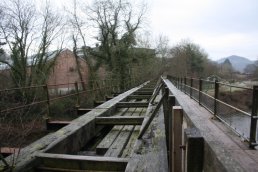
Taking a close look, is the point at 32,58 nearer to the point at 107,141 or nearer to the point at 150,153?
the point at 107,141

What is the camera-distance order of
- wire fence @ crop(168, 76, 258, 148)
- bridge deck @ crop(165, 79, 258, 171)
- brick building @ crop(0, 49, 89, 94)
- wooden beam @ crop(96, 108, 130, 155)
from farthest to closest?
brick building @ crop(0, 49, 89, 94) → wooden beam @ crop(96, 108, 130, 155) → wire fence @ crop(168, 76, 258, 148) → bridge deck @ crop(165, 79, 258, 171)

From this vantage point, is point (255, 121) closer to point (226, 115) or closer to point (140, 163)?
point (226, 115)

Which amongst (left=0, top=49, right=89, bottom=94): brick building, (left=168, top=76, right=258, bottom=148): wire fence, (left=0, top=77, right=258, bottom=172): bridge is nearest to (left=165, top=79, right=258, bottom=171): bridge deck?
(left=0, top=77, right=258, bottom=172): bridge

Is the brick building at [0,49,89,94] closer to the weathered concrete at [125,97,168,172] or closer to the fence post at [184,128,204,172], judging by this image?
the weathered concrete at [125,97,168,172]

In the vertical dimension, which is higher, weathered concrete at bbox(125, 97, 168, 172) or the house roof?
the house roof

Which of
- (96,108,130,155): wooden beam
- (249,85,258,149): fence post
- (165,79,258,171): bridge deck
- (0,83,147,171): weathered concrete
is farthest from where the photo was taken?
(96,108,130,155): wooden beam

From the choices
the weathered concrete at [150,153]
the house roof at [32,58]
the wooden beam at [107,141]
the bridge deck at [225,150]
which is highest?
the house roof at [32,58]

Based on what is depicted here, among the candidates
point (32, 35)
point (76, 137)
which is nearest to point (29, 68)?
point (32, 35)

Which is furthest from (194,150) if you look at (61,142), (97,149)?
(97,149)

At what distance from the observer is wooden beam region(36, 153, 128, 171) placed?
310 cm

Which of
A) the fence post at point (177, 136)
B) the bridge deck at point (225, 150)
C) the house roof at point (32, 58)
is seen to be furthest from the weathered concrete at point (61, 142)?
the house roof at point (32, 58)

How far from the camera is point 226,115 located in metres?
4.84

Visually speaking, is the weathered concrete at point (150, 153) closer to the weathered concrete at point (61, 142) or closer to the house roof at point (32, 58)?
the weathered concrete at point (61, 142)

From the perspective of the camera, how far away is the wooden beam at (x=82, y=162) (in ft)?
10.2
